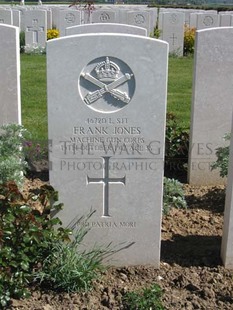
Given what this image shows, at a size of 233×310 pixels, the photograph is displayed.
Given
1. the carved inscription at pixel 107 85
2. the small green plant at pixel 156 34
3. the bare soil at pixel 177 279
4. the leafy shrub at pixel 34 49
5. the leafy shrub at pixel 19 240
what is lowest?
the bare soil at pixel 177 279

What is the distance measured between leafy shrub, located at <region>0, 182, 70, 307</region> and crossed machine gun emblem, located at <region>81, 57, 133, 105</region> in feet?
2.43

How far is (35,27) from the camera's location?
634 inches

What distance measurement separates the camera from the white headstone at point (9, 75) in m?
5.37

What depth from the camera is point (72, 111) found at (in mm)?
3773

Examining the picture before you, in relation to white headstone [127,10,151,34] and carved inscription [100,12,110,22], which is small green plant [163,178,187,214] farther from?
carved inscription [100,12,110,22]

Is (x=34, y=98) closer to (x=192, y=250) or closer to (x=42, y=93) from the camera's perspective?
(x=42, y=93)

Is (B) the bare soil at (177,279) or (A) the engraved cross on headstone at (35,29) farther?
(A) the engraved cross on headstone at (35,29)

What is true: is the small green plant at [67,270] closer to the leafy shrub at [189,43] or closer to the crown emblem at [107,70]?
the crown emblem at [107,70]

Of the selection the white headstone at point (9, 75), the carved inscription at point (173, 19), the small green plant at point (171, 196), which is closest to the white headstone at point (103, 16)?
the carved inscription at point (173, 19)

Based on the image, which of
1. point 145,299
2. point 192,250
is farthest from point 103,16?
point 145,299

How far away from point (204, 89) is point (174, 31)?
10859 millimetres

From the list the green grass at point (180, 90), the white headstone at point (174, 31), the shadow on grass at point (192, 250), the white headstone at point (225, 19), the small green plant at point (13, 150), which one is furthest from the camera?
the white headstone at point (225, 19)

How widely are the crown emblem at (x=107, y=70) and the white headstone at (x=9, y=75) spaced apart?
76.0 inches

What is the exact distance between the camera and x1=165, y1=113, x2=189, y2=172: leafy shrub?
246 inches
